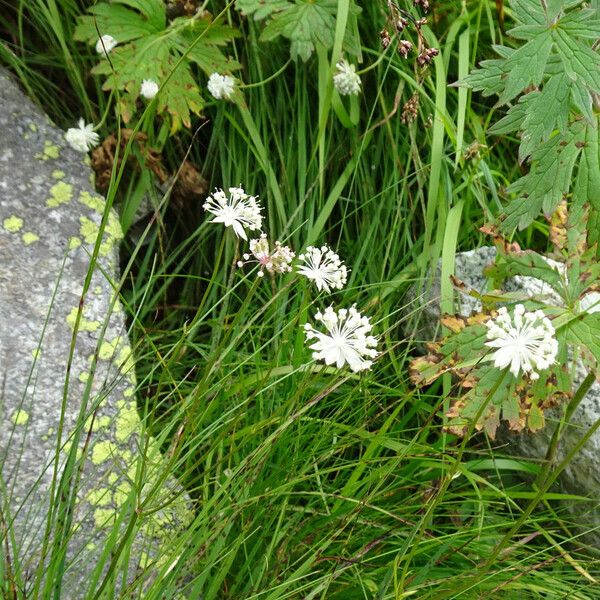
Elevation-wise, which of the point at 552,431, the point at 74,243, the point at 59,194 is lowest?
the point at 552,431

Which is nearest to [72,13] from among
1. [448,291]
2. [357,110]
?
[357,110]

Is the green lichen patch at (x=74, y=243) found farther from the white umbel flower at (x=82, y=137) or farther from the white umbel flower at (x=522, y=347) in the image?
the white umbel flower at (x=522, y=347)

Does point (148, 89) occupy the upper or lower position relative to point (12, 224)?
upper

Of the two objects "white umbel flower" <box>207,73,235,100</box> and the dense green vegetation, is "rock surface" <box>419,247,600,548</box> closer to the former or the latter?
the dense green vegetation

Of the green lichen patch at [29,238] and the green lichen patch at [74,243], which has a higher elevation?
the green lichen patch at [29,238]

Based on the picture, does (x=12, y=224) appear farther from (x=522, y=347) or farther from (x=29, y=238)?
(x=522, y=347)

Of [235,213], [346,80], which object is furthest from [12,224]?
[235,213]

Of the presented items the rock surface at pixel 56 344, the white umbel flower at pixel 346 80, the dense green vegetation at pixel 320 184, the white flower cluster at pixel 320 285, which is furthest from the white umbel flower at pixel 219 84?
the white flower cluster at pixel 320 285

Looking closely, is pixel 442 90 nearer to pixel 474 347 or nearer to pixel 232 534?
pixel 474 347
